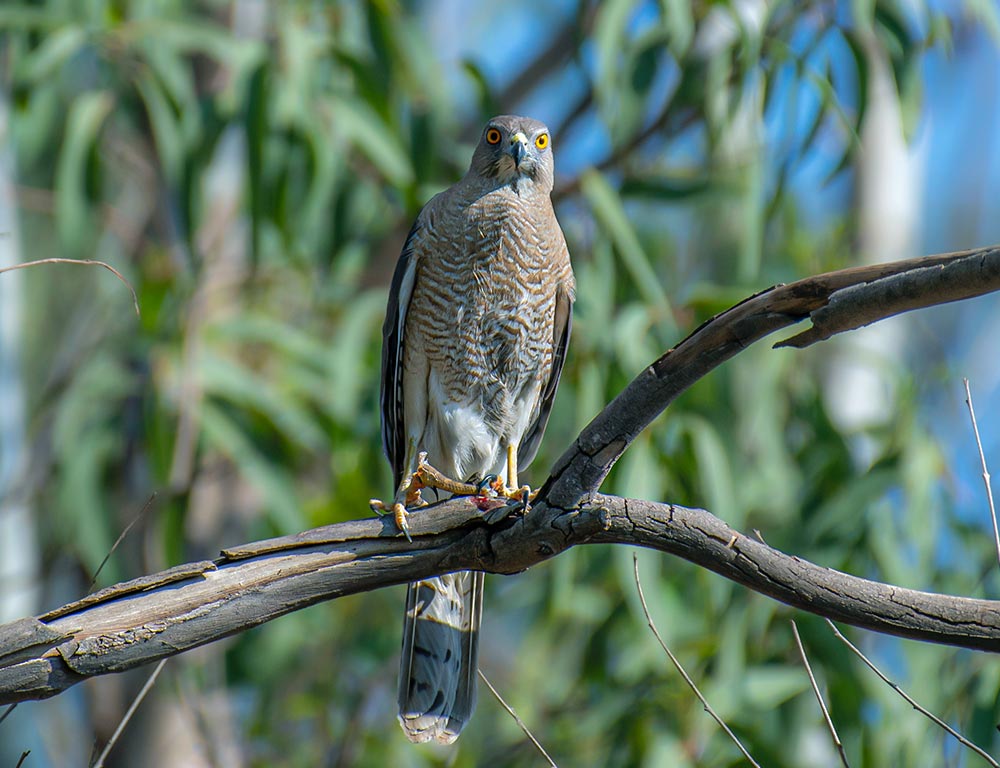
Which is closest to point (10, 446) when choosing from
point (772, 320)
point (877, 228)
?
point (772, 320)

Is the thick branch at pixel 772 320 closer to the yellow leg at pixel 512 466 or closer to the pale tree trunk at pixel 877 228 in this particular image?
the yellow leg at pixel 512 466

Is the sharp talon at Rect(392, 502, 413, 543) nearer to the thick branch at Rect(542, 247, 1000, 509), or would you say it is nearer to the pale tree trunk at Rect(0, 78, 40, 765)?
the thick branch at Rect(542, 247, 1000, 509)

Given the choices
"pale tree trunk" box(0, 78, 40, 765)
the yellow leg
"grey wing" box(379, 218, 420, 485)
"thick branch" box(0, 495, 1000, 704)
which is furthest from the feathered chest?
"pale tree trunk" box(0, 78, 40, 765)

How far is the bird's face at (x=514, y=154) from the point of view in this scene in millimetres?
3176

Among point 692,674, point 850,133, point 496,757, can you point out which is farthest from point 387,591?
point 850,133

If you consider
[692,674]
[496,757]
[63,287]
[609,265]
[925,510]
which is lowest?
[496,757]

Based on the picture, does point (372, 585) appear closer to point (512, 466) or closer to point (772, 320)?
point (772, 320)

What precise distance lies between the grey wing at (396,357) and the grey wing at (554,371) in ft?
1.24

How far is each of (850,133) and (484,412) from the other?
4.95 ft

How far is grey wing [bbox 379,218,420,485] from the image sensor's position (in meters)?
3.23

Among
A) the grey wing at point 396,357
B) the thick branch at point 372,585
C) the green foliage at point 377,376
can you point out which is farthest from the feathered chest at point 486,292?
the thick branch at point 372,585

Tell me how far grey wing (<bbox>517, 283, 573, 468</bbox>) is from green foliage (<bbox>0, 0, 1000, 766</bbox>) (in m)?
0.30

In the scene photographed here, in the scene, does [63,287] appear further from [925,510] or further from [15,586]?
[925,510]

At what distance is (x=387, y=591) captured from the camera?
5.43 meters
